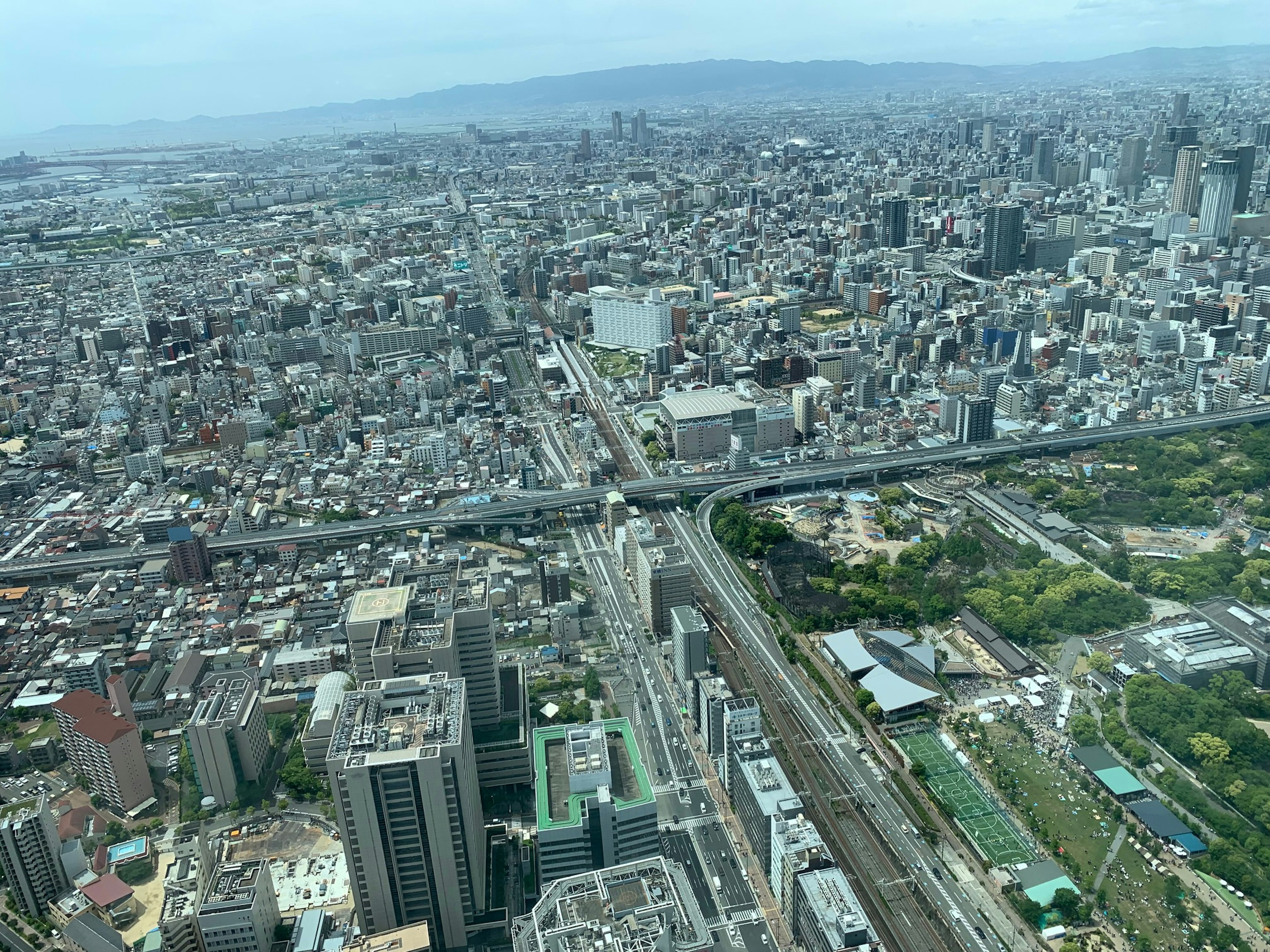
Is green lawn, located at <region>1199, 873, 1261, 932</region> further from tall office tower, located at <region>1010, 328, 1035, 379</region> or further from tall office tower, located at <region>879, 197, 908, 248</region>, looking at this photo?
tall office tower, located at <region>879, 197, 908, 248</region>

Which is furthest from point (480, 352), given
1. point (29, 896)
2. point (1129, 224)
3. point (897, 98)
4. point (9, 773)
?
point (897, 98)

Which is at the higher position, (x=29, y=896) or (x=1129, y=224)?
(x=1129, y=224)

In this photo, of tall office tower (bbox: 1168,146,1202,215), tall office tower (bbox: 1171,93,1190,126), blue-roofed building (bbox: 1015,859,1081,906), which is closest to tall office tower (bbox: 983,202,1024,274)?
tall office tower (bbox: 1168,146,1202,215)

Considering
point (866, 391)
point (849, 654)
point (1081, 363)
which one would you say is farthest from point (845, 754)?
point (1081, 363)

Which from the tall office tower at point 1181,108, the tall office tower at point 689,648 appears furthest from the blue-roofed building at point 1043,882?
the tall office tower at point 1181,108

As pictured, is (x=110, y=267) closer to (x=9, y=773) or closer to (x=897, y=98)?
(x=9, y=773)

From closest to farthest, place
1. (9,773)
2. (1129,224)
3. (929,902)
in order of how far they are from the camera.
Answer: (929,902) → (9,773) → (1129,224)
